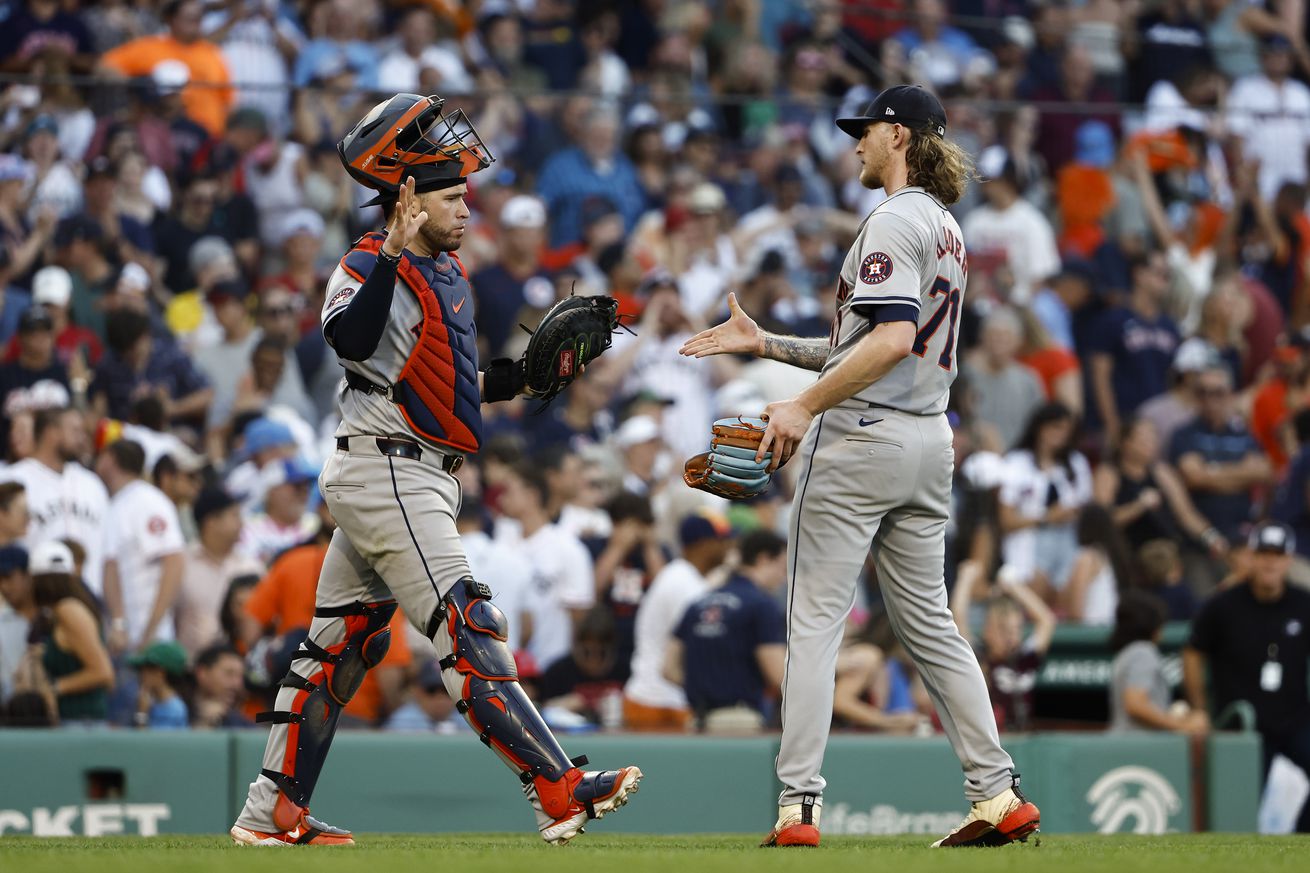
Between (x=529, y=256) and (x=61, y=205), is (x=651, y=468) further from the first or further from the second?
(x=61, y=205)

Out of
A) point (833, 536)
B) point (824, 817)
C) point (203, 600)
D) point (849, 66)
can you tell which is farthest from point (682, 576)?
point (849, 66)

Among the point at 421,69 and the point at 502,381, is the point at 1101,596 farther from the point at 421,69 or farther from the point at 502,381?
the point at 502,381

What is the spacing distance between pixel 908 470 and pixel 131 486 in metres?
6.02

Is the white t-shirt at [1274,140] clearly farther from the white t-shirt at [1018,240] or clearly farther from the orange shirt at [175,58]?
the orange shirt at [175,58]

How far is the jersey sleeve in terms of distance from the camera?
634 centimetres

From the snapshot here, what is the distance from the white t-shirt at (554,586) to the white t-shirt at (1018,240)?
5.03 m

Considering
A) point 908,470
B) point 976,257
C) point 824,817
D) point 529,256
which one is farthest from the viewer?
point 976,257

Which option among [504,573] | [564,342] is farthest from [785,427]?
[504,573]

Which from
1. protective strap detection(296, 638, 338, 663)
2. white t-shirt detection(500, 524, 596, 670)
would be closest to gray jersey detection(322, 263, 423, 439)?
protective strap detection(296, 638, 338, 663)

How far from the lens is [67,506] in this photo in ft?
35.6

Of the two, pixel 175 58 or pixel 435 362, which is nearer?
pixel 435 362

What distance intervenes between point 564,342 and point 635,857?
181cm

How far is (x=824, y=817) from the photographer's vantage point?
1024cm

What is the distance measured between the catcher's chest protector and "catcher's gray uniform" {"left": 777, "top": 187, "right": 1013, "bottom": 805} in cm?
117
